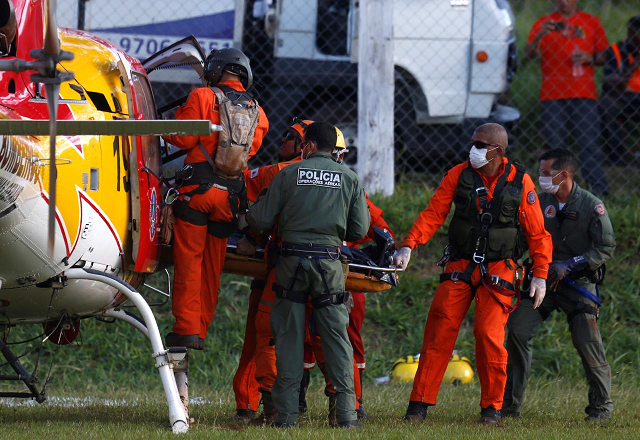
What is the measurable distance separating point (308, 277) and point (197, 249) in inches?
30.4

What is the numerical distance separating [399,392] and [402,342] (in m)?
1.56

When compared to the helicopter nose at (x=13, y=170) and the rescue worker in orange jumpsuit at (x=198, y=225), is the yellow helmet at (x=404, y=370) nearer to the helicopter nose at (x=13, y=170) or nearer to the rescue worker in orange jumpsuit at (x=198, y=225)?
the rescue worker in orange jumpsuit at (x=198, y=225)

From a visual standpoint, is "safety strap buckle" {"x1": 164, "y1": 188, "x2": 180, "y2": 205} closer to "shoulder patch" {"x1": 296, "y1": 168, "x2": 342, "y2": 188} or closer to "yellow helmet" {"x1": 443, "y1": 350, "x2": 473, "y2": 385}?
"shoulder patch" {"x1": 296, "y1": 168, "x2": 342, "y2": 188}

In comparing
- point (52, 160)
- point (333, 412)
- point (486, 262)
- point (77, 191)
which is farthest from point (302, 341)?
point (52, 160)

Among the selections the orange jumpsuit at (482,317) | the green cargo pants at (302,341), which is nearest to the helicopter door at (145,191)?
the green cargo pants at (302,341)

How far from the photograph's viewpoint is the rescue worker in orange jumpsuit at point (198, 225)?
628cm

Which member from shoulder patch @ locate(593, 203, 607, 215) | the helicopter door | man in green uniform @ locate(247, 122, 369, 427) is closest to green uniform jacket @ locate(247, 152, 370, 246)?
man in green uniform @ locate(247, 122, 369, 427)

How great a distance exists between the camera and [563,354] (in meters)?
9.76

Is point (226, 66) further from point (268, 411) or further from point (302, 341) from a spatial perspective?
point (268, 411)

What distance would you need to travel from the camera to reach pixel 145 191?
20.3ft

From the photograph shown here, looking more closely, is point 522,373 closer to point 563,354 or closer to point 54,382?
point 563,354

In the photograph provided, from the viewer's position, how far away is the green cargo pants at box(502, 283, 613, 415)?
711cm

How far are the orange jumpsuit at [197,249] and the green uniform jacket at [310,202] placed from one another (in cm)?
33

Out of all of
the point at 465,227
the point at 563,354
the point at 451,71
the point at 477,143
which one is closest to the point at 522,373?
the point at 465,227
